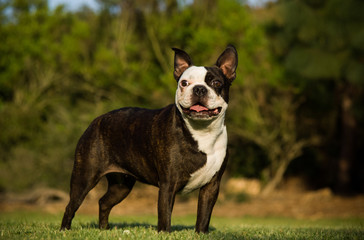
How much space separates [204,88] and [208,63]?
1365cm

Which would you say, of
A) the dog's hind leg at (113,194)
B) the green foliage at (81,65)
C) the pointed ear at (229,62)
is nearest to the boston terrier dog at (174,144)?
the pointed ear at (229,62)

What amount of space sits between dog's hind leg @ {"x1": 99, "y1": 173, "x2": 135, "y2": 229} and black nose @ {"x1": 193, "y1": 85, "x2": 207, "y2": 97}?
6.22 ft

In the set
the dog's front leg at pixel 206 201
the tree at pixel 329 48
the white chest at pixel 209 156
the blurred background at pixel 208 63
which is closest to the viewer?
the white chest at pixel 209 156

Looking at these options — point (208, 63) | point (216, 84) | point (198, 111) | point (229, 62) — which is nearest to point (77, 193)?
point (198, 111)

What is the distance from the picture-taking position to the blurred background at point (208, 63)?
17891 millimetres

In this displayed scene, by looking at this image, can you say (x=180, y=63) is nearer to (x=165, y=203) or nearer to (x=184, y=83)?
(x=184, y=83)

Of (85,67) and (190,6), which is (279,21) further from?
(85,67)

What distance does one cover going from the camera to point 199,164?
→ 5.41 metres

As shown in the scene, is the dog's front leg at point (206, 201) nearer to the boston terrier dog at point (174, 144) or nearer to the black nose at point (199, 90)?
the boston terrier dog at point (174, 144)

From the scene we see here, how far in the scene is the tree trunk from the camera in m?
19.5

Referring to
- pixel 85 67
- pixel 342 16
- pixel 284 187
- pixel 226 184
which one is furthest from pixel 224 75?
pixel 284 187

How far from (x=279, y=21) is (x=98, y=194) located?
1047 cm

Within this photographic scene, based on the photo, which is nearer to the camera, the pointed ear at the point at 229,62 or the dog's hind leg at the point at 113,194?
the pointed ear at the point at 229,62

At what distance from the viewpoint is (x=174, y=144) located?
5426 millimetres
